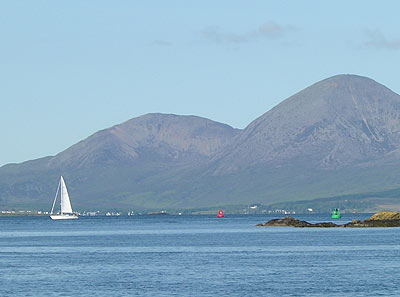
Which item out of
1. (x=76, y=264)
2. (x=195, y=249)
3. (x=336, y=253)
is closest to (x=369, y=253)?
(x=336, y=253)

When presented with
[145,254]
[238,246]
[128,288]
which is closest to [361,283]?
[128,288]

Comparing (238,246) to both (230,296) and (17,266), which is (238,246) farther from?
(230,296)

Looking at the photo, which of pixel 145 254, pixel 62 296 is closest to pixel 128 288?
pixel 62 296

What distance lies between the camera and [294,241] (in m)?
186

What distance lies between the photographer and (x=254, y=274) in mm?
108188

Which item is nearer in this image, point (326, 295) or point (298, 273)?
point (326, 295)

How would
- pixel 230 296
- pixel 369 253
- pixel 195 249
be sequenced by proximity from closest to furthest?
pixel 230 296 → pixel 369 253 → pixel 195 249

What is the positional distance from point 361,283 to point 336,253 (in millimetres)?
47916

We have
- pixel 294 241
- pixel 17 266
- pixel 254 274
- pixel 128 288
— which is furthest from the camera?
pixel 294 241

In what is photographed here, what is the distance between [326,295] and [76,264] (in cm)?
4786

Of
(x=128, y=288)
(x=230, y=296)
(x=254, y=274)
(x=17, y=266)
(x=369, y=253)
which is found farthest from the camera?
(x=369, y=253)

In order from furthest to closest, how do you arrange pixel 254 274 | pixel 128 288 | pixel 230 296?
pixel 254 274, pixel 128 288, pixel 230 296

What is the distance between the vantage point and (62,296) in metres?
88.6

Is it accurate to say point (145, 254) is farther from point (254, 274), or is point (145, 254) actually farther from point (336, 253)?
point (254, 274)
